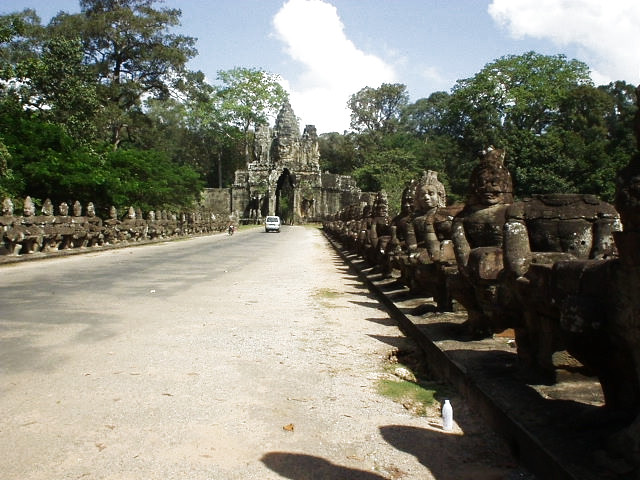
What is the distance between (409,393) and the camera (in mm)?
4809

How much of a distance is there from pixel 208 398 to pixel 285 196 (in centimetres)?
7901

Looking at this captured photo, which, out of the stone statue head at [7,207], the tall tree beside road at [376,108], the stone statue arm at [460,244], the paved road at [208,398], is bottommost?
the paved road at [208,398]

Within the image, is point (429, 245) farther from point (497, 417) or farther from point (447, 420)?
point (497, 417)

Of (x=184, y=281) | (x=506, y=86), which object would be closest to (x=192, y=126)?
(x=506, y=86)

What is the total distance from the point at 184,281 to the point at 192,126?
7285cm

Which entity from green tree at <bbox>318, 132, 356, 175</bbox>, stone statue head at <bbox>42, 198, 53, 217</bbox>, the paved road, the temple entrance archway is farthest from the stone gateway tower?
the paved road

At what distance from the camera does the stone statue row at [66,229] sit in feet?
56.9

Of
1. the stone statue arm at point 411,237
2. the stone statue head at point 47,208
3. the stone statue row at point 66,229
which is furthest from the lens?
the stone statue head at point 47,208

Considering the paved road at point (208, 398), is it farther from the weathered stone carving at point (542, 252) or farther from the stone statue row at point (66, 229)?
the stone statue row at point (66, 229)

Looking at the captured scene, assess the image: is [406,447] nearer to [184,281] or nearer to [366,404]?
[366,404]

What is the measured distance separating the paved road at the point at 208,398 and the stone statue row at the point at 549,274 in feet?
2.51

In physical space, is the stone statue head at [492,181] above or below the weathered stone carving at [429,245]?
above

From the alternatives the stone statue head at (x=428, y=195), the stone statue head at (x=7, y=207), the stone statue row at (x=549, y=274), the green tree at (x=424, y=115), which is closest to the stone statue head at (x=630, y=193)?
the stone statue row at (x=549, y=274)

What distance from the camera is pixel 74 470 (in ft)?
10.3
